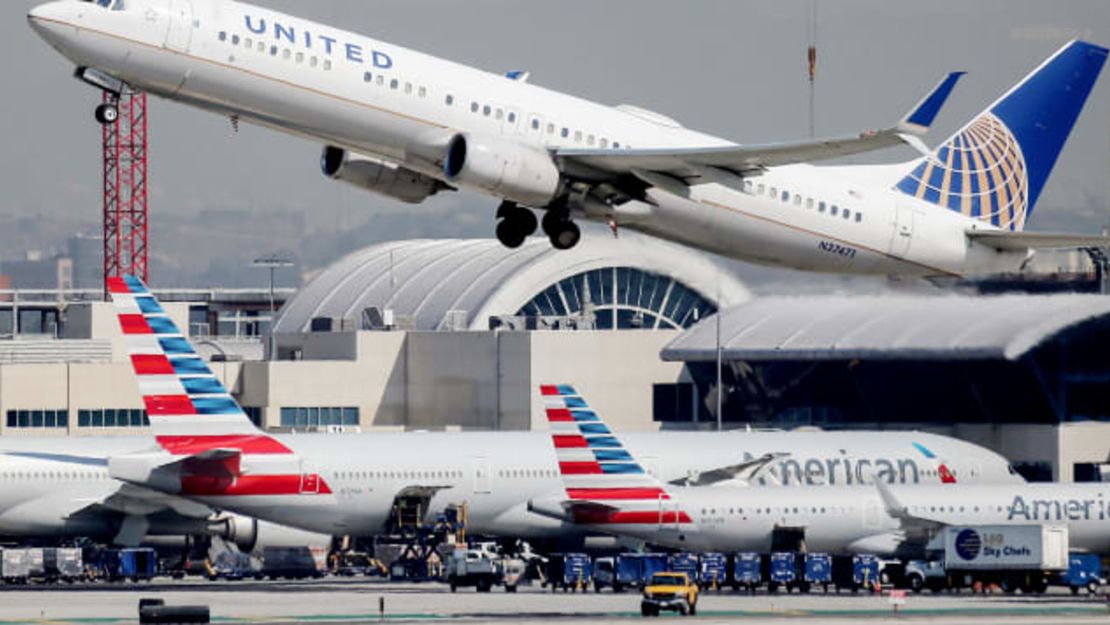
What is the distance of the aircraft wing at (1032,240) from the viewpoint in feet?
205

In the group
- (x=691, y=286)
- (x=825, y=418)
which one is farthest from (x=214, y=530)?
(x=691, y=286)

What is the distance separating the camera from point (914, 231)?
6725 cm

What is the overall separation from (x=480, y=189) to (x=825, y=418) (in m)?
64.7

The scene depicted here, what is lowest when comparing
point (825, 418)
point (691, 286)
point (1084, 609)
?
point (1084, 609)

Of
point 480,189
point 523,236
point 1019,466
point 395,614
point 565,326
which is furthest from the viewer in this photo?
point 565,326

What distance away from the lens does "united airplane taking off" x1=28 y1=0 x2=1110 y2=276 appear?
56.5 metres

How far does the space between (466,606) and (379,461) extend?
13805mm

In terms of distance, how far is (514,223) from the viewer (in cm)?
6538

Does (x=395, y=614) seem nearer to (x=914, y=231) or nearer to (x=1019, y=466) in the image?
(x=914, y=231)

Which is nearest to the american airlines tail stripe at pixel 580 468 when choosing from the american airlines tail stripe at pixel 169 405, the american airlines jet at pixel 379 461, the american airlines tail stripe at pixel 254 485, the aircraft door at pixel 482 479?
the american airlines jet at pixel 379 461

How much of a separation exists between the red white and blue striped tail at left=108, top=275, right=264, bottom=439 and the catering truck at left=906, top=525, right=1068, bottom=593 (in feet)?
83.6

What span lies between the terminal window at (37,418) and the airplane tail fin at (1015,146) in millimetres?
63191

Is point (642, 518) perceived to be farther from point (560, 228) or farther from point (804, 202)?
point (560, 228)

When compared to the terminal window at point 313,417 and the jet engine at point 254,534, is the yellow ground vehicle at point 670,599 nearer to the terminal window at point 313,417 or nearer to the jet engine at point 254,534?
the jet engine at point 254,534
